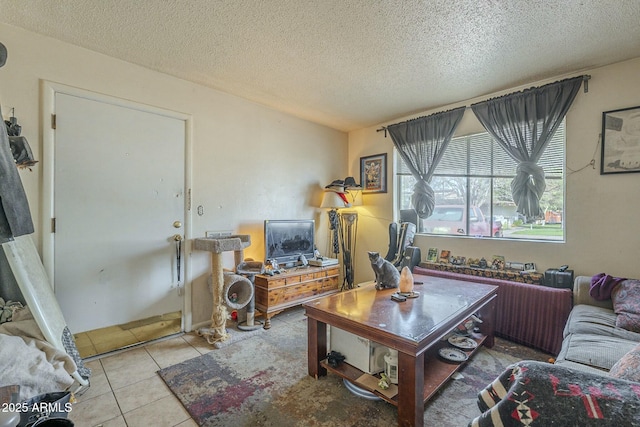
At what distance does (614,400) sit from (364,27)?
7.18 feet

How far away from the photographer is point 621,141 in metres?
2.35

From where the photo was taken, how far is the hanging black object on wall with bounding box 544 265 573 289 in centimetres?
247

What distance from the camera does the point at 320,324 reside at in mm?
1967

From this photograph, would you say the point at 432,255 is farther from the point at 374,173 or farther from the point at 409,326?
the point at 409,326

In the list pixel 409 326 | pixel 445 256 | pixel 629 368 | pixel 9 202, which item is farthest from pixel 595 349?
pixel 9 202

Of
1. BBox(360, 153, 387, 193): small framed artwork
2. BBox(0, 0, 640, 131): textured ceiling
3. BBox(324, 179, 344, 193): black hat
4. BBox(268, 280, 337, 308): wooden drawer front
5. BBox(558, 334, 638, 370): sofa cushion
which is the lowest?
BBox(268, 280, 337, 308): wooden drawer front

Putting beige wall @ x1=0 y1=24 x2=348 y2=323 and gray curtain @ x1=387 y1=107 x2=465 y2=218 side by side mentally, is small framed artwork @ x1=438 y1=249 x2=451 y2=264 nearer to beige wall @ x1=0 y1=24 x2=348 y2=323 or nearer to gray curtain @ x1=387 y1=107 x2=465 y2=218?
gray curtain @ x1=387 y1=107 x2=465 y2=218

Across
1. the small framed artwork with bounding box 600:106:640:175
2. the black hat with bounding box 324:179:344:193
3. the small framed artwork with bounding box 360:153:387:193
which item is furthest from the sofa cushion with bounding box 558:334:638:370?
the black hat with bounding box 324:179:344:193

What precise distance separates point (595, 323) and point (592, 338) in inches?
11.1

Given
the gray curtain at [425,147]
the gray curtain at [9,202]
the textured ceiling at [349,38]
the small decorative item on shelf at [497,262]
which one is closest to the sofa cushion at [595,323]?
the small decorative item on shelf at [497,262]

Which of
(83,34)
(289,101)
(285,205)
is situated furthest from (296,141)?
(83,34)

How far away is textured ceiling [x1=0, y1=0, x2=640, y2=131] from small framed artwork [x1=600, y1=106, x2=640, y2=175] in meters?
0.47

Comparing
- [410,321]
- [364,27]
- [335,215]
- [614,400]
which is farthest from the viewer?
[335,215]

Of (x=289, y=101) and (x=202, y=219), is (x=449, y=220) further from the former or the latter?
(x=202, y=219)
